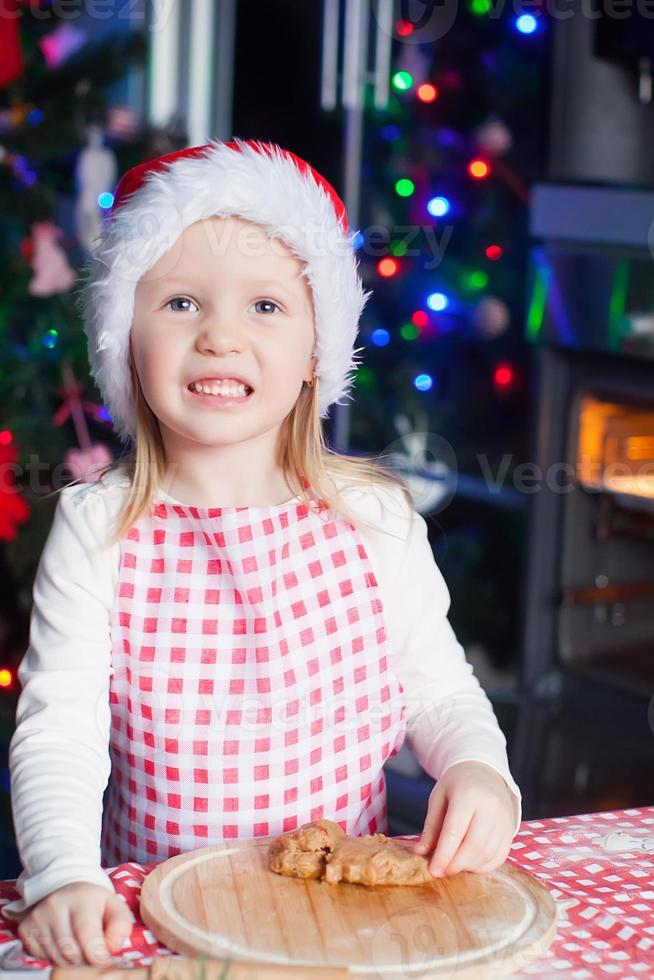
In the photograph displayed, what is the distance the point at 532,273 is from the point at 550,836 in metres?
1.91

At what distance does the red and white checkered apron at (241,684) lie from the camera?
112 centimetres

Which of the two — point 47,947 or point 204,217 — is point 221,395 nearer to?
point 204,217

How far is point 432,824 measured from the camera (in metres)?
0.95

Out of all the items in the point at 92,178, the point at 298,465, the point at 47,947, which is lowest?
the point at 47,947

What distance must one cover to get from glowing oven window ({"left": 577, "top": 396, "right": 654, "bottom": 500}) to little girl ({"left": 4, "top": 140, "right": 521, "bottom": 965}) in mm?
1637

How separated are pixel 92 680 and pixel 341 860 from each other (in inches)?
12.4

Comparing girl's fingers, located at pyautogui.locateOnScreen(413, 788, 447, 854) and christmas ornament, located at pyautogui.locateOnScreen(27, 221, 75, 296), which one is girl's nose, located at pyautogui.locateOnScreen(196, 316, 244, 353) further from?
christmas ornament, located at pyautogui.locateOnScreen(27, 221, 75, 296)

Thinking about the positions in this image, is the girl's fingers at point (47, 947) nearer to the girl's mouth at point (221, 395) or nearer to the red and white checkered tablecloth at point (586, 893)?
the red and white checkered tablecloth at point (586, 893)

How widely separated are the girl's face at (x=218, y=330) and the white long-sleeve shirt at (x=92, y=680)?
0.49 feet

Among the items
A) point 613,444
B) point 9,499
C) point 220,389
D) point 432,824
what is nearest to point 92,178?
point 9,499

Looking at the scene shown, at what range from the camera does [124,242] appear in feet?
3.69

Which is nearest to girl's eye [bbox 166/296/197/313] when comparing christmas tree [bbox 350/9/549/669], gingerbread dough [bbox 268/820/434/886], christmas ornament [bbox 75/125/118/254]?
gingerbread dough [bbox 268/820/434/886]

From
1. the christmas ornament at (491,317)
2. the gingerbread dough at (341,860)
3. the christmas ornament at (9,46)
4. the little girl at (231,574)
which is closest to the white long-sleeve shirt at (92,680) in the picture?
the little girl at (231,574)

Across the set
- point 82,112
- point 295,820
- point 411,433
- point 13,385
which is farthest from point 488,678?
point 295,820
